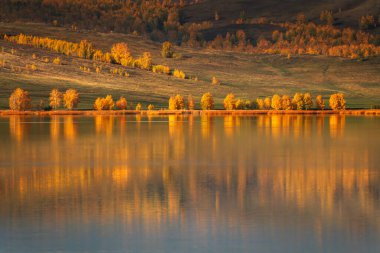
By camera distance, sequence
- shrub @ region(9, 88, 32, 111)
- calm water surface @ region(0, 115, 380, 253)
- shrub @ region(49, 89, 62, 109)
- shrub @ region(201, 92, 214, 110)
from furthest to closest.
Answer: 1. shrub @ region(201, 92, 214, 110)
2. shrub @ region(49, 89, 62, 109)
3. shrub @ region(9, 88, 32, 111)
4. calm water surface @ region(0, 115, 380, 253)

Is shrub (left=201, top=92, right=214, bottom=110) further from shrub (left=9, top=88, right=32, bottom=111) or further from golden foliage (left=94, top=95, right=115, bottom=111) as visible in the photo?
shrub (left=9, top=88, right=32, bottom=111)

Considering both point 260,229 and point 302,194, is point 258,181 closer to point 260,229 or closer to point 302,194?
point 302,194

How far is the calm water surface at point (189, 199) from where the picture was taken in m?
25.1

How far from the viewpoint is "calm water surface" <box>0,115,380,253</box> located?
25125 millimetres

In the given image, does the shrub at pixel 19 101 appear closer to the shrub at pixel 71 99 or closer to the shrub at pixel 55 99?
the shrub at pixel 55 99

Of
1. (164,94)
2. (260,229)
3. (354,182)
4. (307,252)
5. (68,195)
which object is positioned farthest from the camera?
(164,94)

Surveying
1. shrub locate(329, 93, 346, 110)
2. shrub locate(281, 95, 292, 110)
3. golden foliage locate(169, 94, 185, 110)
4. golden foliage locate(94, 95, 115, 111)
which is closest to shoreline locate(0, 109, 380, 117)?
golden foliage locate(169, 94, 185, 110)

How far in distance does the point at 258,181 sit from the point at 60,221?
43.5 ft

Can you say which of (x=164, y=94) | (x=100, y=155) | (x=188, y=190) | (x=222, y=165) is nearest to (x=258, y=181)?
(x=188, y=190)

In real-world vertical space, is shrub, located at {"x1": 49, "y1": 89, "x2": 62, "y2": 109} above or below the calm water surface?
above

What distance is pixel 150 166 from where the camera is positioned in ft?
149

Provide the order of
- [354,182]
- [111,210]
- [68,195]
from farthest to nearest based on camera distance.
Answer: [354,182]
[68,195]
[111,210]

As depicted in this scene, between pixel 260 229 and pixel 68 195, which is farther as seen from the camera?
pixel 68 195

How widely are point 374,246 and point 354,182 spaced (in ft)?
45.9
